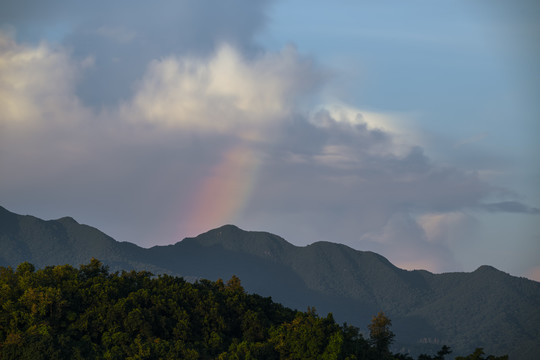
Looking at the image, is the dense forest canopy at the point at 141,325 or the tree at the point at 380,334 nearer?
the dense forest canopy at the point at 141,325

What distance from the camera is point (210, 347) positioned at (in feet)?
295

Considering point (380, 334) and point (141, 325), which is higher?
point (380, 334)

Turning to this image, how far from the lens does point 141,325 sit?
88.1 meters

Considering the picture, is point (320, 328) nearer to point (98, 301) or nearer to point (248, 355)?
point (248, 355)

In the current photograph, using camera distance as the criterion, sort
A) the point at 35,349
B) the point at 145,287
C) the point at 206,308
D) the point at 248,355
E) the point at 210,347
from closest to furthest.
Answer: the point at 35,349 → the point at 248,355 → the point at 210,347 → the point at 206,308 → the point at 145,287

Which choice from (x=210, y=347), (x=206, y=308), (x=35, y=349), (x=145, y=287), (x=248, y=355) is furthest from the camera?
(x=145, y=287)

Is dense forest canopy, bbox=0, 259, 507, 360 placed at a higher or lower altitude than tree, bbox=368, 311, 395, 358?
lower

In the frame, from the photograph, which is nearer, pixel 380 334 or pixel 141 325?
pixel 141 325

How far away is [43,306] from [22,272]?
48.8 ft

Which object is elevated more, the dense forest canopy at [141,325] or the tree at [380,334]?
the tree at [380,334]

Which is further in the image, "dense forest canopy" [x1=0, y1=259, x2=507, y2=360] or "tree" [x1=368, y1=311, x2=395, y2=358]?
"tree" [x1=368, y1=311, x2=395, y2=358]

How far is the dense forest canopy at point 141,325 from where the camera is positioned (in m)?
82.2

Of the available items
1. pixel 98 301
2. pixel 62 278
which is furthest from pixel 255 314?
pixel 62 278

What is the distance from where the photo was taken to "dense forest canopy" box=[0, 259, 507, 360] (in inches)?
3236
